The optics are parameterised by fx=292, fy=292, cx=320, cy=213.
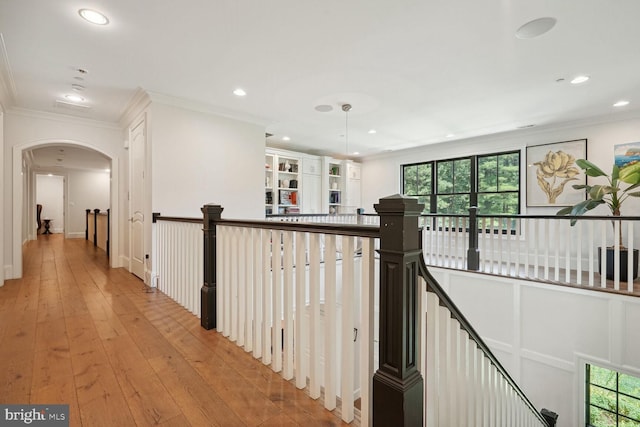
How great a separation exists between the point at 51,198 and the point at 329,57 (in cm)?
1364

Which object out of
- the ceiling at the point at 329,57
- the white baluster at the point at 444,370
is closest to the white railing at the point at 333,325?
the white baluster at the point at 444,370

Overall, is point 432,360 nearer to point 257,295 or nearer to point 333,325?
point 333,325

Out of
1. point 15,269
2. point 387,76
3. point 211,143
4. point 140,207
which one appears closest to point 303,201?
point 211,143

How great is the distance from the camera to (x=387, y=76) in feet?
10.7

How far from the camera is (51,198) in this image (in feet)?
37.4

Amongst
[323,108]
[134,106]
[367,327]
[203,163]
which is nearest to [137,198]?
[203,163]

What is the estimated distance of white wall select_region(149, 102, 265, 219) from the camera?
151 inches

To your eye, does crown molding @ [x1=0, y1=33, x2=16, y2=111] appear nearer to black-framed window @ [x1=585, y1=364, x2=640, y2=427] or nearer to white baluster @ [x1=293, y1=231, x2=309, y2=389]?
white baluster @ [x1=293, y1=231, x2=309, y2=389]

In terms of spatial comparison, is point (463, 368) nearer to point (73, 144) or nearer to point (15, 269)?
point (15, 269)

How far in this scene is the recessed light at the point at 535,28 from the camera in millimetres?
2289

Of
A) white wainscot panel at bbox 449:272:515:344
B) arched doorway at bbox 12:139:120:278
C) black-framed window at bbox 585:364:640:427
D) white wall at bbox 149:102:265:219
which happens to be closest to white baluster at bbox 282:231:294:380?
white wall at bbox 149:102:265:219

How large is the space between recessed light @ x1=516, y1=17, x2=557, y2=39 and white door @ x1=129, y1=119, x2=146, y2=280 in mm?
4335

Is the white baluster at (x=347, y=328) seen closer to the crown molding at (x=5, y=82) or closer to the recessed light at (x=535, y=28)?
the recessed light at (x=535, y=28)

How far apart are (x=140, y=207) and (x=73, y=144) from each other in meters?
1.79
